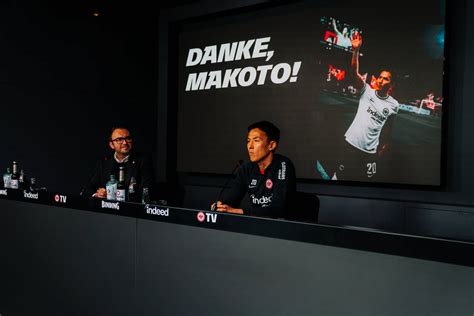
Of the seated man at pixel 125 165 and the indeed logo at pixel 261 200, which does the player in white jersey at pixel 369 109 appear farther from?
the seated man at pixel 125 165

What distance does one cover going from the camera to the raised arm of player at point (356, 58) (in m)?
4.11

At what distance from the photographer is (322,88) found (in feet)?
14.3

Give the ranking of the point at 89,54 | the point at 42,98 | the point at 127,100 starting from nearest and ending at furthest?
the point at 42,98
the point at 89,54
the point at 127,100

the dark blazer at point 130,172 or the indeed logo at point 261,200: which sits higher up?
the dark blazer at point 130,172

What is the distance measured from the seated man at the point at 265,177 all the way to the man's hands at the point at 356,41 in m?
1.62

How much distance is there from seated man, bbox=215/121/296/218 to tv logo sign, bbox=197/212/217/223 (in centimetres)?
93

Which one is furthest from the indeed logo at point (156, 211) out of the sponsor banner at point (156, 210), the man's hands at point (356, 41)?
the man's hands at point (356, 41)

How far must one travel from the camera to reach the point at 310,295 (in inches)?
61.1

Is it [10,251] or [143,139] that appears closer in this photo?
[10,251]

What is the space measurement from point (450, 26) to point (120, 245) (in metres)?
2.96

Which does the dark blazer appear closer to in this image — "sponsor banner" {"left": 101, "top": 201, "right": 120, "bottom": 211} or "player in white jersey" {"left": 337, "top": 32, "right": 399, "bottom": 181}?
"sponsor banner" {"left": 101, "top": 201, "right": 120, "bottom": 211}

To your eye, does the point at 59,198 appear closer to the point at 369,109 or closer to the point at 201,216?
the point at 201,216

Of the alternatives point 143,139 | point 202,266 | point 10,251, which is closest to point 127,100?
point 143,139

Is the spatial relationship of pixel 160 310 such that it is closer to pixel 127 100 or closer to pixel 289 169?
pixel 289 169
